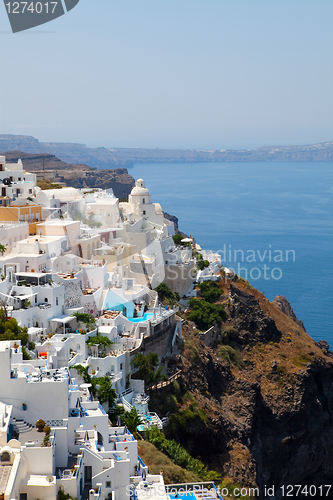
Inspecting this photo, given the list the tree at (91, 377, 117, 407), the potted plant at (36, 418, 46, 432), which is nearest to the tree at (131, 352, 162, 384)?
the tree at (91, 377, 117, 407)

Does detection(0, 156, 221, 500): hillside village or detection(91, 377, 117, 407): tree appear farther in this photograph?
detection(91, 377, 117, 407): tree

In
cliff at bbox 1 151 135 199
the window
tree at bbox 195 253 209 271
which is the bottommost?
tree at bbox 195 253 209 271

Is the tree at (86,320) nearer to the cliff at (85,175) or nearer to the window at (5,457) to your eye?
the window at (5,457)

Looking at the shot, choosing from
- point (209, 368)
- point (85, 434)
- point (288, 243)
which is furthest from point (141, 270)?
point (288, 243)

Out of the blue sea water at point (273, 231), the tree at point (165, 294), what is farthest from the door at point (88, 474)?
the blue sea water at point (273, 231)

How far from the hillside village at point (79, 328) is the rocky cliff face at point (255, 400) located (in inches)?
92.4

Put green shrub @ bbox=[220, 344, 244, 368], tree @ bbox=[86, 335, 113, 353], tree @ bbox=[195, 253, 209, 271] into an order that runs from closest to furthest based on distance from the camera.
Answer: tree @ bbox=[86, 335, 113, 353], green shrub @ bbox=[220, 344, 244, 368], tree @ bbox=[195, 253, 209, 271]

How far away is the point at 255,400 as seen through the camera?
117ft

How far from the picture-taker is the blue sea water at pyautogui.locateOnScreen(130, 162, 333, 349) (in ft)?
226

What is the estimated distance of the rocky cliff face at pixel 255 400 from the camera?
3048cm

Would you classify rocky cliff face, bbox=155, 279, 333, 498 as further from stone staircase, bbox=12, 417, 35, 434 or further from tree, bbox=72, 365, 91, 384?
stone staircase, bbox=12, 417, 35, 434

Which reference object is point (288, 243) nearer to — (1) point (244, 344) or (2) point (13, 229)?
(1) point (244, 344)

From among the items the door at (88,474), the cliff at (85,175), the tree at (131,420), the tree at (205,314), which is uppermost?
the cliff at (85,175)

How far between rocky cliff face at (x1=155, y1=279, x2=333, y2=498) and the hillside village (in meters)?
2.35
